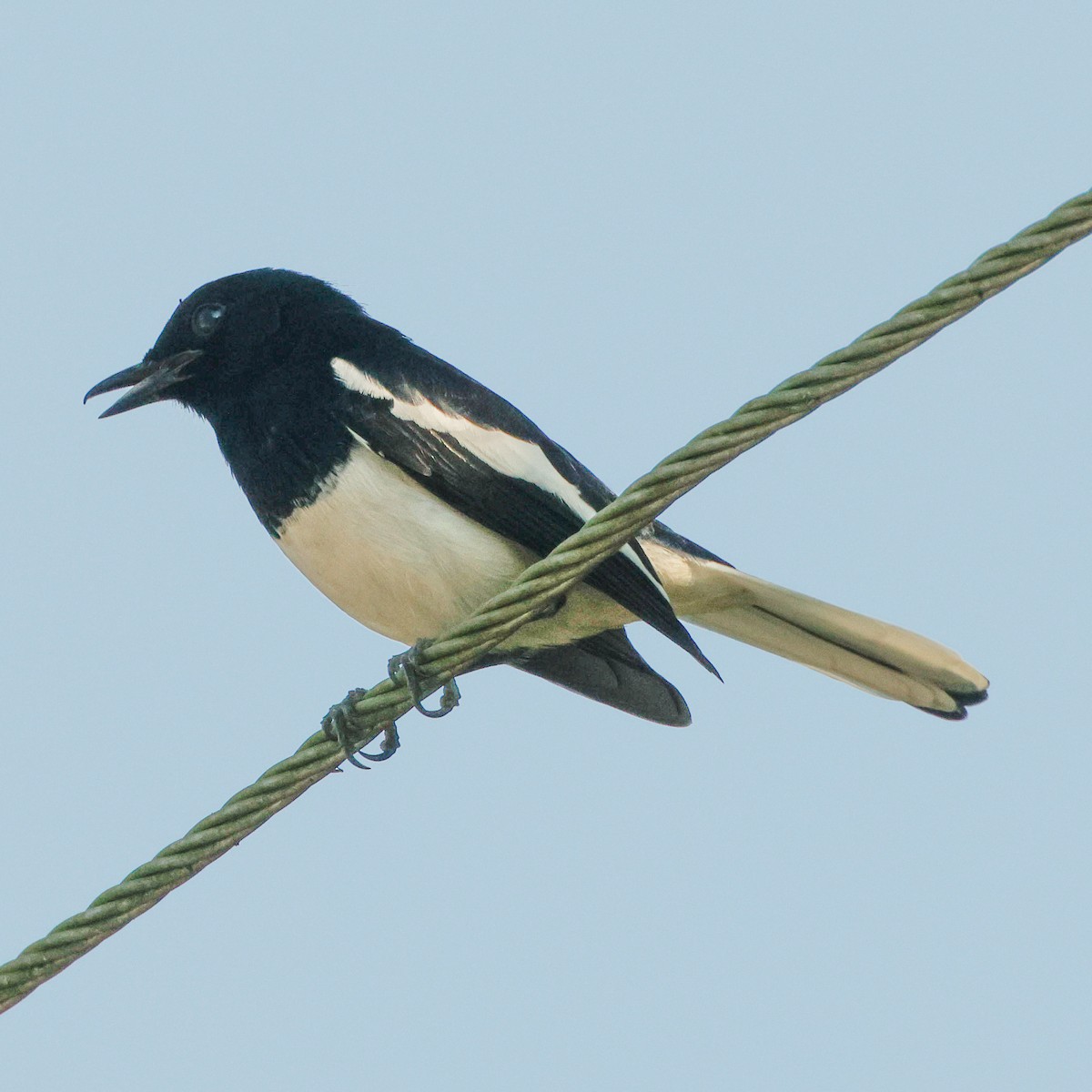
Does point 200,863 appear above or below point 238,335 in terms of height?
below

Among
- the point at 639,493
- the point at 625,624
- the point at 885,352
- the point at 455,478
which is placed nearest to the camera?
the point at 885,352

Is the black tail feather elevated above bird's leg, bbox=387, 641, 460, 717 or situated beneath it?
elevated above

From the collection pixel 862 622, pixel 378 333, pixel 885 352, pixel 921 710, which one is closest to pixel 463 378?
pixel 378 333

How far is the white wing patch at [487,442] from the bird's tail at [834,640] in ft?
1.59

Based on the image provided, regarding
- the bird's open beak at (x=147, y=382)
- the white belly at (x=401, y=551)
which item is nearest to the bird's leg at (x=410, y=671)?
the white belly at (x=401, y=551)

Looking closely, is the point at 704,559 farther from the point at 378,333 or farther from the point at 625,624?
the point at 378,333

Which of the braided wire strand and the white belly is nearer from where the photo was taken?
the braided wire strand

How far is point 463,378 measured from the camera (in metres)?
5.30

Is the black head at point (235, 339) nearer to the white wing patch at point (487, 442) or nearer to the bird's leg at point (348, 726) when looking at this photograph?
the white wing patch at point (487, 442)

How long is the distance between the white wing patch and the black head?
397 millimetres

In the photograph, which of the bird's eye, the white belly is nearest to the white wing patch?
the white belly

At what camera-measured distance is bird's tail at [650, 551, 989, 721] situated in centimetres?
545

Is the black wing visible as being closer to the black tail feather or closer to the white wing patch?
the white wing patch

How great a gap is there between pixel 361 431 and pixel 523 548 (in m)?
0.64
